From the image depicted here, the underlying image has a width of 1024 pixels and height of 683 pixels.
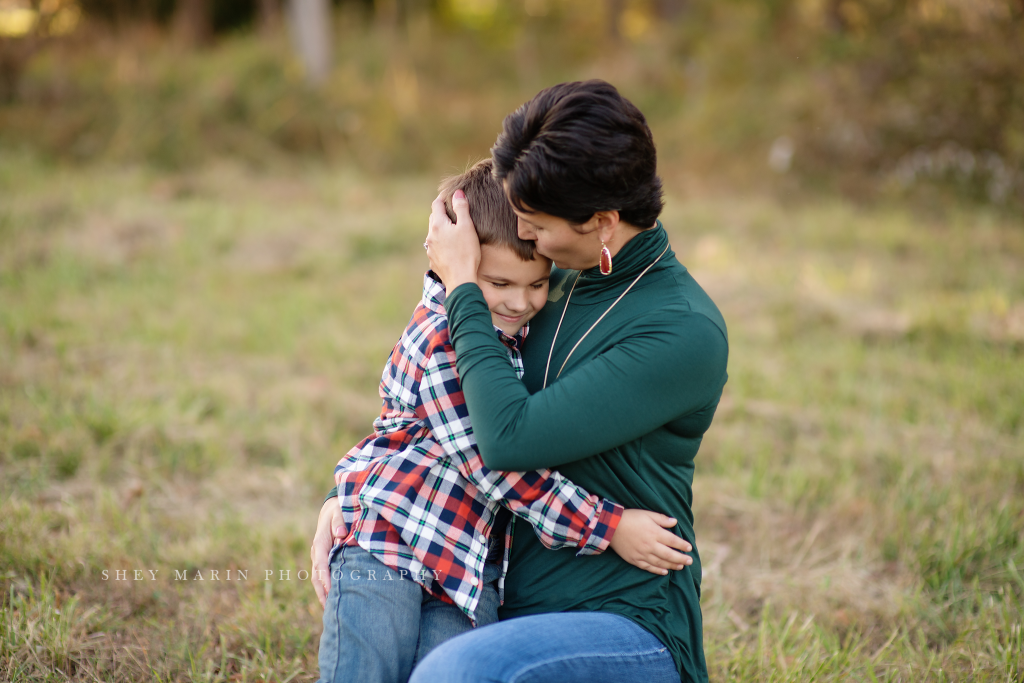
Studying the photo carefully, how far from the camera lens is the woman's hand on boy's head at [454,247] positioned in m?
1.74

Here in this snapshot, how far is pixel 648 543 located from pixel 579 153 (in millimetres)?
803

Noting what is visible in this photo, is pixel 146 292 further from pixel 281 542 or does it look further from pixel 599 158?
pixel 599 158

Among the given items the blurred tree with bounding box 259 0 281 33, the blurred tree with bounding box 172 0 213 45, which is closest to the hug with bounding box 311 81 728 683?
the blurred tree with bounding box 259 0 281 33

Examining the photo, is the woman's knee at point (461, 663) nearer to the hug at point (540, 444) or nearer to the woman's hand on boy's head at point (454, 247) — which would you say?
the hug at point (540, 444)

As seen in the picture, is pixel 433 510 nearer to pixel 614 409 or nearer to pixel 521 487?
pixel 521 487

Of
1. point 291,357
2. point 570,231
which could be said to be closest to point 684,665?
point 570,231

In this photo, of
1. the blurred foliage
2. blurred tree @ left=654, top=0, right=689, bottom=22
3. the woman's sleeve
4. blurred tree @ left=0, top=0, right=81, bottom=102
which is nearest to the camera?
the woman's sleeve

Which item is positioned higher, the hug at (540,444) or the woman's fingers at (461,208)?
the woman's fingers at (461,208)

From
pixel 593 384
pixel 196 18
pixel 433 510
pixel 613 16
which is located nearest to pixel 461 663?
pixel 433 510

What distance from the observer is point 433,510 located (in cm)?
174

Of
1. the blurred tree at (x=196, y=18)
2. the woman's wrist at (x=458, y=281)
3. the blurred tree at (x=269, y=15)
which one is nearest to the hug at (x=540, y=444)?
the woman's wrist at (x=458, y=281)

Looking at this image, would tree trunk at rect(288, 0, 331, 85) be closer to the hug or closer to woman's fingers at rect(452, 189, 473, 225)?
woman's fingers at rect(452, 189, 473, 225)

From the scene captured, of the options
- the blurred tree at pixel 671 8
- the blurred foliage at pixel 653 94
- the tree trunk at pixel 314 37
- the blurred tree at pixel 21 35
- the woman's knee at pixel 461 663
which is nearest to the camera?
the woman's knee at pixel 461 663

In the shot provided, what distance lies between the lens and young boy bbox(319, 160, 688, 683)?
1.67 meters
